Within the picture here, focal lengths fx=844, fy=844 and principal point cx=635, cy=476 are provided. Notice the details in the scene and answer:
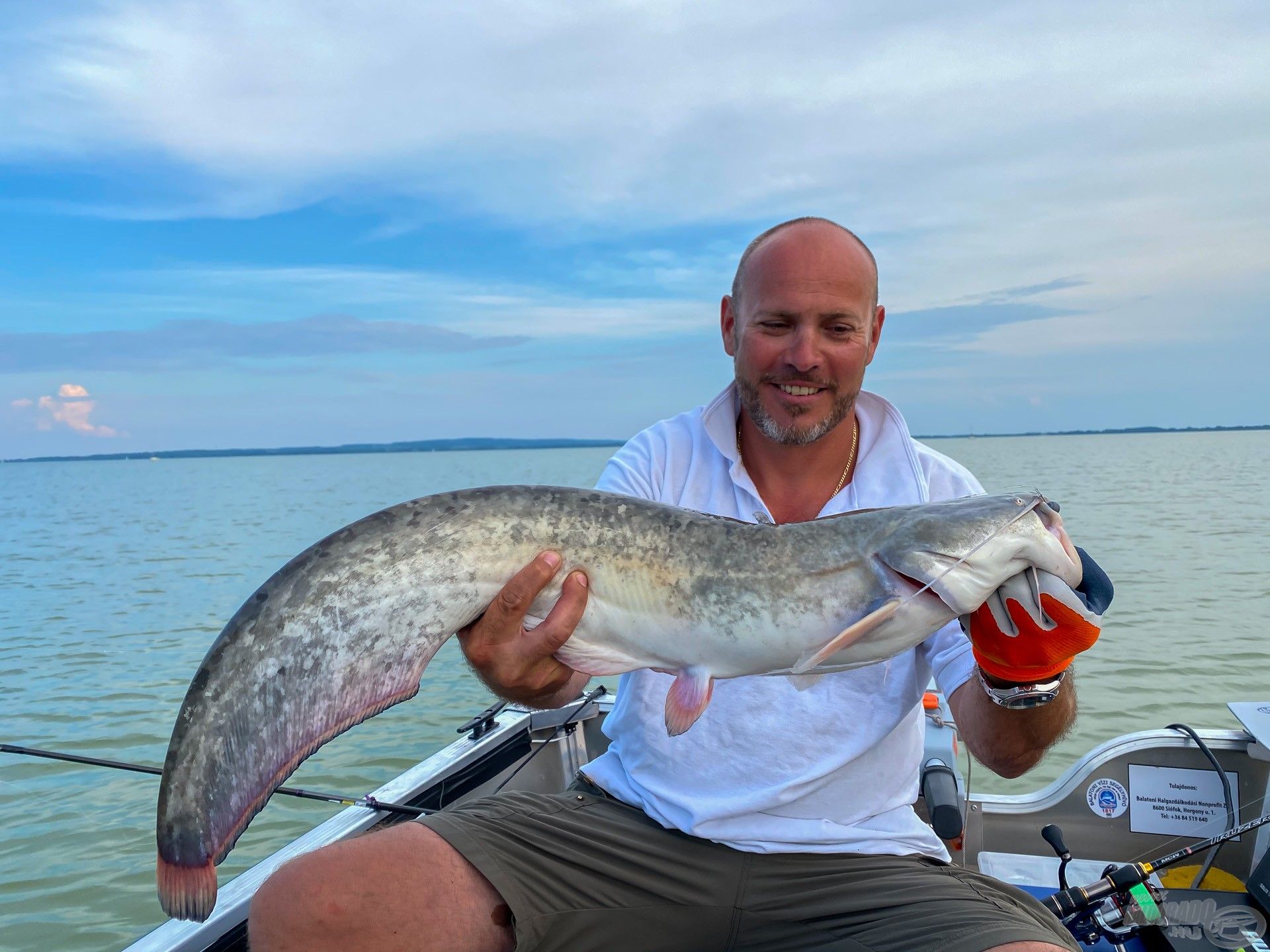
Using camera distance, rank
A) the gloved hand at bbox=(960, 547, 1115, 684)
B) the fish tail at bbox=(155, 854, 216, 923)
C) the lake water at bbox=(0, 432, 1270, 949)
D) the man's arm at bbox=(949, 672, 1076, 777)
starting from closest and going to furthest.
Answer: the fish tail at bbox=(155, 854, 216, 923) → the gloved hand at bbox=(960, 547, 1115, 684) → the man's arm at bbox=(949, 672, 1076, 777) → the lake water at bbox=(0, 432, 1270, 949)

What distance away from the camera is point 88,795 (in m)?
8.01

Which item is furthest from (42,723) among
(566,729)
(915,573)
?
(915,573)

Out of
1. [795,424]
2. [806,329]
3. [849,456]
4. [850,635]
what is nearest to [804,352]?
[806,329]

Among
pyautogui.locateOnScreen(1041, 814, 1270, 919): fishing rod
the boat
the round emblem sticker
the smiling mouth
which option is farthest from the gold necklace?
the round emblem sticker

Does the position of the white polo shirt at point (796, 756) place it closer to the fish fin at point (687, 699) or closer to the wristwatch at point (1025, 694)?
the wristwatch at point (1025, 694)

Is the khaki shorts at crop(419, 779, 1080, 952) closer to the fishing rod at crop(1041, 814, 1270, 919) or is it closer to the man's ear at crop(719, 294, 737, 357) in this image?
the fishing rod at crop(1041, 814, 1270, 919)

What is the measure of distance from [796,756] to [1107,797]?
2643 millimetres

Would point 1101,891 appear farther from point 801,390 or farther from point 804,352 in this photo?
point 804,352

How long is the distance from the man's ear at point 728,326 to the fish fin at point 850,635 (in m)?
1.52

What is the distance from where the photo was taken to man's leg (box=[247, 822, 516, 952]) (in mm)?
2434

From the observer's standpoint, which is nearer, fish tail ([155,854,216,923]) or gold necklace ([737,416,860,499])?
fish tail ([155,854,216,923])

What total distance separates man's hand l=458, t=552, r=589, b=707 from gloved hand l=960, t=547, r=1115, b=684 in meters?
1.18

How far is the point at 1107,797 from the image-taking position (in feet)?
14.6

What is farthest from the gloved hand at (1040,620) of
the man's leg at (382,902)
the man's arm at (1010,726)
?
the man's leg at (382,902)
